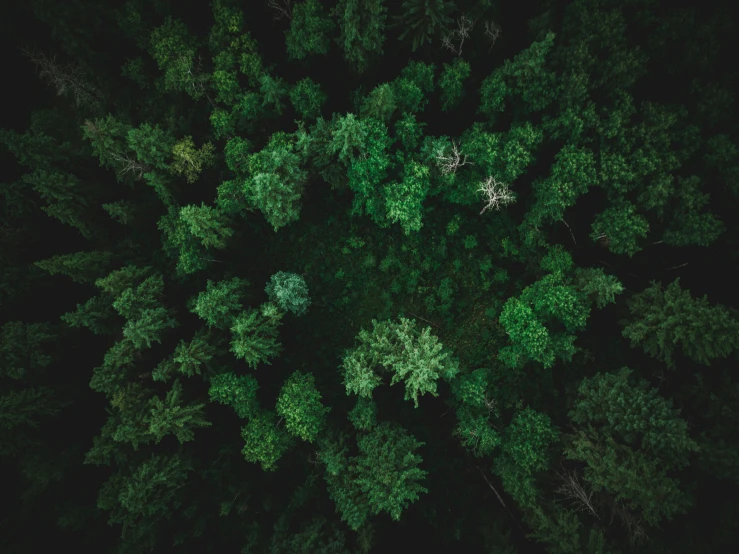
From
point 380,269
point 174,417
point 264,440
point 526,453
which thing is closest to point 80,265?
point 174,417

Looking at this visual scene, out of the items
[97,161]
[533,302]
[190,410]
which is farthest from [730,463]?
[97,161]

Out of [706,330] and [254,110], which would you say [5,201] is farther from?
[706,330]

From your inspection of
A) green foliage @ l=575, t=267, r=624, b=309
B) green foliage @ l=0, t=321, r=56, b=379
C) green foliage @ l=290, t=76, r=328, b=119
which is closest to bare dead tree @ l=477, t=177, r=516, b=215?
green foliage @ l=575, t=267, r=624, b=309

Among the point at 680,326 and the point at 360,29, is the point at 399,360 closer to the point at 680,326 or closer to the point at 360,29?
the point at 680,326

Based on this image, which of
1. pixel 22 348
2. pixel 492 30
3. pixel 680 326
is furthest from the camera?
pixel 22 348

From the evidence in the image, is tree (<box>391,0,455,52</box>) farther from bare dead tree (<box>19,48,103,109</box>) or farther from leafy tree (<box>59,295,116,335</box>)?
leafy tree (<box>59,295,116,335</box>)

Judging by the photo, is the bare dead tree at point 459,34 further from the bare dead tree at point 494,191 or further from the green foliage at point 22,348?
the green foliage at point 22,348

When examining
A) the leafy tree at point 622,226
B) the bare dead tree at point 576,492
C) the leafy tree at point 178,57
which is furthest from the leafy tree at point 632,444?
the leafy tree at point 178,57

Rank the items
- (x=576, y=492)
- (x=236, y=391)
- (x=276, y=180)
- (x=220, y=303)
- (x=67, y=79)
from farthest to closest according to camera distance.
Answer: (x=67, y=79), (x=236, y=391), (x=220, y=303), (x=276, y=180), (x=576, y=492)

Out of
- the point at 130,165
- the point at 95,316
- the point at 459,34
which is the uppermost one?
the point at 130,165
